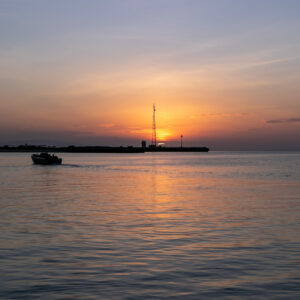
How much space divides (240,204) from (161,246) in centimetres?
1552

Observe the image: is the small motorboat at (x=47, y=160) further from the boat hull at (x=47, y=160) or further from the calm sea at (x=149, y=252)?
the calm sea at (x=149, y=252)

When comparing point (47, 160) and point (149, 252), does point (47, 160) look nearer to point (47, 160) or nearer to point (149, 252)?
point (47, 160)

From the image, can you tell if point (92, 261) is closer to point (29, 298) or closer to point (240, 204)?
point (29, 298)

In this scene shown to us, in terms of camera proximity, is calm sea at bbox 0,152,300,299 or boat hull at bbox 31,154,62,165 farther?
boat hull at bbox 31,154,62,165

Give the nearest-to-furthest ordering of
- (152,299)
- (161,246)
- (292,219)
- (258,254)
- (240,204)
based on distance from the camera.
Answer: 1. (152,299)
2. (258,254)
3. (161,246)
4. (292,219)
5. (240,204)

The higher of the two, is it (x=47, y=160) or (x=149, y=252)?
(x=47, y=160)

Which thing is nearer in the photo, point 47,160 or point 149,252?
point 149,252

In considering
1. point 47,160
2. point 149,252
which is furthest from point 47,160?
point 149,252

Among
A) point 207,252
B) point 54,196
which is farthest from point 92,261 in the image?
point 54,196

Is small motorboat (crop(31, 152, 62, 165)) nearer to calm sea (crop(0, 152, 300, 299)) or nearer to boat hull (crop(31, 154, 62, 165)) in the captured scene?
boat hull (crop(31, 154, 62, 165))

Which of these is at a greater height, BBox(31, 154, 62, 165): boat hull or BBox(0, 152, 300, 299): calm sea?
BBox(31, 154, 62, 165): boat hull

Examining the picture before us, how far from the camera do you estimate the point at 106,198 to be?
3409 cm

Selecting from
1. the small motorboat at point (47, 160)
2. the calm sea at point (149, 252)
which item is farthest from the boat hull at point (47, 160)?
the calm sea at point (149, 252)

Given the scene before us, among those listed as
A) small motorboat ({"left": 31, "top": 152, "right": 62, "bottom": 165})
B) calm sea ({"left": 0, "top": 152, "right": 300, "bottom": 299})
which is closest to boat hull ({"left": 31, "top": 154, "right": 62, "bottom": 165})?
small motorboat ({"left": 31, "top": 152, "right": 62, "bottom": 165})
